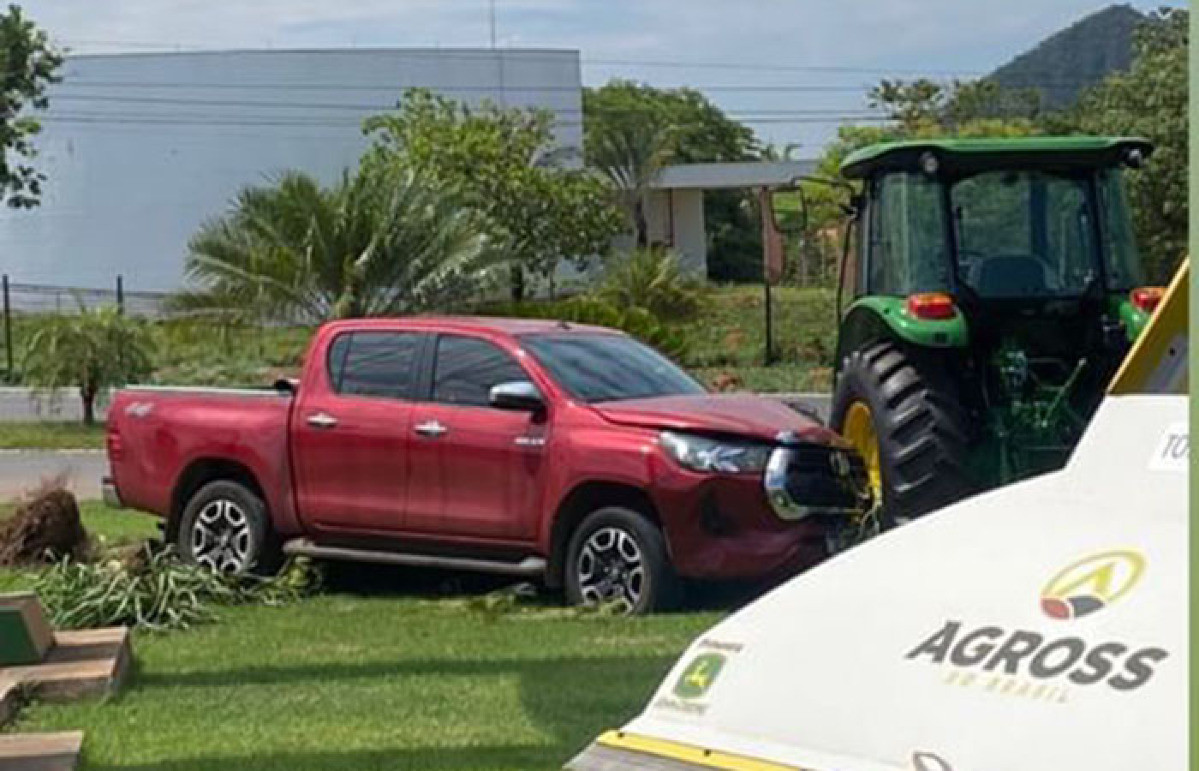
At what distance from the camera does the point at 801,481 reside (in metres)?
10.2

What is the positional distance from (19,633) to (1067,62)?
94244 millimetres

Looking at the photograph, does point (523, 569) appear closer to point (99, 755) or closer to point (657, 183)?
point (99, 755)

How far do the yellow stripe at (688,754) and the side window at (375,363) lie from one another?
25.4 ft

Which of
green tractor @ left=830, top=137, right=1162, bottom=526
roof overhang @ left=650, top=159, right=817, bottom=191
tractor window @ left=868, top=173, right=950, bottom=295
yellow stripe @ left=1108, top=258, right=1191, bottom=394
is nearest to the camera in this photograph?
yellow stripe @ left=1108, top=258, right=1191, bottom=394

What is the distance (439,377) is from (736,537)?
7.35ft

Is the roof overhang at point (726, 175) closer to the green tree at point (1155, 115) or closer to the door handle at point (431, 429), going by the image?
the green tree at point (1155, 115)

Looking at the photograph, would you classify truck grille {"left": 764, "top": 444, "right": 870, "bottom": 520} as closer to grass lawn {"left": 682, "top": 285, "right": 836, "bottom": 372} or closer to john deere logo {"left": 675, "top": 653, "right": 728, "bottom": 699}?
john deere logo {"left": 675, "top": 653, "right": 728, "bottom": 699}

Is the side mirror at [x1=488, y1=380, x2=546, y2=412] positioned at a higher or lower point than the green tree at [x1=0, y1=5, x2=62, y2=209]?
lower

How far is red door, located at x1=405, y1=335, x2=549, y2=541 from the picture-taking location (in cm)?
1062

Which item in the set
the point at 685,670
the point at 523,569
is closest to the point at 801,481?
the point at 523,569

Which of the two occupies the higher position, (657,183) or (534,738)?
(657,183)

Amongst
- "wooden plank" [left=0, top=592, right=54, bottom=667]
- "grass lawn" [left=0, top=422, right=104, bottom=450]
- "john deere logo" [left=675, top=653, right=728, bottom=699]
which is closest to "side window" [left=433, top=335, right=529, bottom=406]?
"wooden plank" [left=0, top=592, right=54, bottom=667]

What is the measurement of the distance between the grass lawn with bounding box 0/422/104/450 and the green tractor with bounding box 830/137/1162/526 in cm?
1670

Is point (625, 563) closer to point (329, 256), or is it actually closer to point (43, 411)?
point (329, 256)
